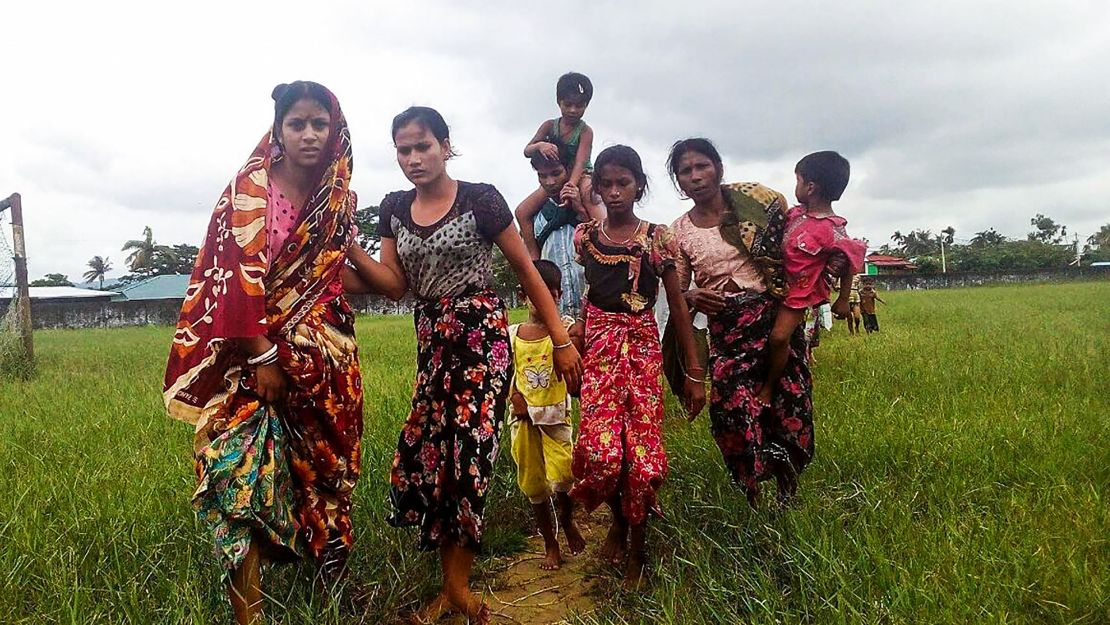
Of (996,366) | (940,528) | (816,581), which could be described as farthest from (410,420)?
(996,366)

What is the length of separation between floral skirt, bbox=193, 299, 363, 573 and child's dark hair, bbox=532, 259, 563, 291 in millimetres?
1210

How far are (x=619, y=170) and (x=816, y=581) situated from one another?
1.65 m

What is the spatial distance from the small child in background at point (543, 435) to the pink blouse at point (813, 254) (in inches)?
36.3

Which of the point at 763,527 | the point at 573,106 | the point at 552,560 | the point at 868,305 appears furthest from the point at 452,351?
the point at 868,305

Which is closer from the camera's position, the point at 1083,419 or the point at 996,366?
the point at 1083,419

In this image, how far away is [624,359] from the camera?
303cm

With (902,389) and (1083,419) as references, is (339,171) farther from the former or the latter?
(902,389)

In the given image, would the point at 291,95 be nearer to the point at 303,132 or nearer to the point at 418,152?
the point at 303,132

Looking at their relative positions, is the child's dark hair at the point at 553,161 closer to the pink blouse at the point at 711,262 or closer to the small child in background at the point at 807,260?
the pink blouse at the point at 711,262

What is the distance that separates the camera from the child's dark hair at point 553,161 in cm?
380

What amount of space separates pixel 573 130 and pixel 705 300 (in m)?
1.27

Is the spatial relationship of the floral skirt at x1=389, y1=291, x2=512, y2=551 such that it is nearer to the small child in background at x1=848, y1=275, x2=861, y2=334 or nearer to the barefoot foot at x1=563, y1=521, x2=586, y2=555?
the barefoot foot at x1=563, y1=521, x2=586, y2=555

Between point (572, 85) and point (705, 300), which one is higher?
point (572, 85)

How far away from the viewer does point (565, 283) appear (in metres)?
3.96
